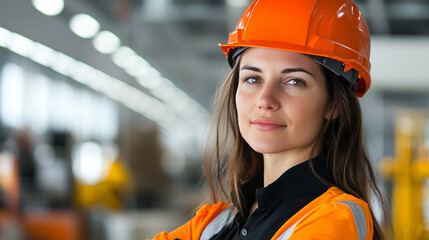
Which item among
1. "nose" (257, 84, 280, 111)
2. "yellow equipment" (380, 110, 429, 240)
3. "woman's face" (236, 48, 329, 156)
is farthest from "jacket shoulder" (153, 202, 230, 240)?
"yellow equipment" (380, 110, 429, 240)

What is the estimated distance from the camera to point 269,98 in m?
1.61

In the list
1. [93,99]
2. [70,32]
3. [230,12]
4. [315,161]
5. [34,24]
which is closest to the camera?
[315,161]

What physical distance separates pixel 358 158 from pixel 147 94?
5.74 m

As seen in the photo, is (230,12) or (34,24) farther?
(230,12)

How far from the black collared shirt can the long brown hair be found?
2.2 inches

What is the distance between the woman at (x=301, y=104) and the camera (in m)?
1.61

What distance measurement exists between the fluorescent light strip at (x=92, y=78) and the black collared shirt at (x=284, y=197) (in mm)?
1420

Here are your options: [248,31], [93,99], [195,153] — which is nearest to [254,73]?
[248,31]

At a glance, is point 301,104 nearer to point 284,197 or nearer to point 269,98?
point 269,98

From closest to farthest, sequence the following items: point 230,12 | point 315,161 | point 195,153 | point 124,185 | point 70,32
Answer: point 315,161
point 70,32
point 124,185
point 230,12
point 195,153

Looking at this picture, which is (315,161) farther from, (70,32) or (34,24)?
(70,32)

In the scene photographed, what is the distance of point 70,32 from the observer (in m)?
4.40

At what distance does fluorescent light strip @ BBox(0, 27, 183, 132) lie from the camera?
9.20 feet

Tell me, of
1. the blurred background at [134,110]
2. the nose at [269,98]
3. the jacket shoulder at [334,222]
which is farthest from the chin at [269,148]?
the blurred background at [134,110]
